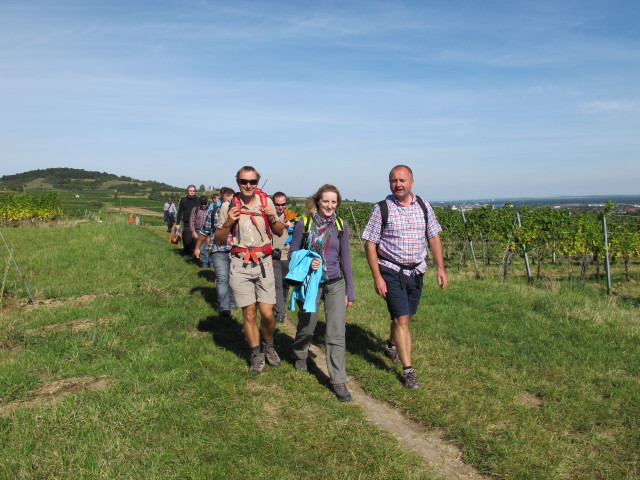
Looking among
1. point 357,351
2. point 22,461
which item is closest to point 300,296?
point 357,351

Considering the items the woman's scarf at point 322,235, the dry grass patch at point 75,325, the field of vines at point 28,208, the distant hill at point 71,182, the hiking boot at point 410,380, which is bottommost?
the hiking boot at point 410,380

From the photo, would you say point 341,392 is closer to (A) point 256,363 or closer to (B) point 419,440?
(B) point 419,440

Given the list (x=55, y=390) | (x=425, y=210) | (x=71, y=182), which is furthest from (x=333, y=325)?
(x=71, y=182)

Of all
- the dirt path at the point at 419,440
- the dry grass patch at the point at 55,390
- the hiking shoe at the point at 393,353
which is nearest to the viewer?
the dirt path at the point at 419,440

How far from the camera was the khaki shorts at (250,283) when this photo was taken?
4846 mm

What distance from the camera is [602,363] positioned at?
5.18 metres

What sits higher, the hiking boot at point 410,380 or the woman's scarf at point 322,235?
the woman's scarf at point 322,235

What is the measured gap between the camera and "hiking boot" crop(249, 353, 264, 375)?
4.93 m

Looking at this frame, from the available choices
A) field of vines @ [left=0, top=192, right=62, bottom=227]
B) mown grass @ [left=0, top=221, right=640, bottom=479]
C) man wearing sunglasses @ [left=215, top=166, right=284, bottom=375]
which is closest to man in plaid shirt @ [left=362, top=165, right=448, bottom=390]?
mown grass @ [left=0, top=221, right=640, bottom=479]

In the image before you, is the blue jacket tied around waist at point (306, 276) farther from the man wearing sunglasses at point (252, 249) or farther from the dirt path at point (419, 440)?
the dirt path at point (419, 440)

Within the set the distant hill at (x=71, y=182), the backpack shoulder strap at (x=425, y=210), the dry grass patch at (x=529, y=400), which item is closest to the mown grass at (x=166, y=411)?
the dry grass patch at (x=529, y=400)

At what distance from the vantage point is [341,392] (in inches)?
174

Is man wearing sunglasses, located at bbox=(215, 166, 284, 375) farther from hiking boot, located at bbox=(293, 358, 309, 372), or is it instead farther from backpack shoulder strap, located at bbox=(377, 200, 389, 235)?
backpack shoulder strap, located at bbox=(377, 200, 389, 235)

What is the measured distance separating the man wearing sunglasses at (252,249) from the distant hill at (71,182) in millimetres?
A: 93236
